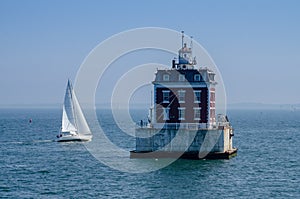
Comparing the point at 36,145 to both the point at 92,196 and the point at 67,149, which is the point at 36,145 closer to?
the point at 67,149

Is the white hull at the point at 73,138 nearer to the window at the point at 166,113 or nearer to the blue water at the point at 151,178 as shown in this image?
the blue water at the point at 151,178

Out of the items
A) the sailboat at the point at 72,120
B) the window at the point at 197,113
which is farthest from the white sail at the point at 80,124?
the window at the point at 197,113

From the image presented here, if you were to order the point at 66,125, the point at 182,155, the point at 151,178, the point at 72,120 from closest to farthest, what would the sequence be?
the point at 151,178
the point at 182,155
the point at 66,125
the point at 72,120

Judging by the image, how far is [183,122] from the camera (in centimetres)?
7481

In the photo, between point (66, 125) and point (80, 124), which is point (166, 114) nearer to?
point (66, 125)

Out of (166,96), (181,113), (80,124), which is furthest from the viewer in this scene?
(80,124)

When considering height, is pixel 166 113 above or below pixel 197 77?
below

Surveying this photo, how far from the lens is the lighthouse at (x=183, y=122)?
7262 cm

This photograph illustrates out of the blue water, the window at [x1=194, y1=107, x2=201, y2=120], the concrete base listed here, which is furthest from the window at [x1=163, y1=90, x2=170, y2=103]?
the blue water

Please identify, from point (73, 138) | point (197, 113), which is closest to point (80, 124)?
point (73, 138)

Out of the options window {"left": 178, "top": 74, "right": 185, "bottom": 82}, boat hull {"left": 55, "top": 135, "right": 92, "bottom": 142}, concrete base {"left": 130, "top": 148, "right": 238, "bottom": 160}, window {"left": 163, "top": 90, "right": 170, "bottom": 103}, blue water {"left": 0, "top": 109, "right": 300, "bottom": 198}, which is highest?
window {"left": 178, "top": 74, "right": 185, "bottom": 82}

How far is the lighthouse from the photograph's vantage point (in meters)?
72.6

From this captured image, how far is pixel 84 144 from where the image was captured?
104000 mm

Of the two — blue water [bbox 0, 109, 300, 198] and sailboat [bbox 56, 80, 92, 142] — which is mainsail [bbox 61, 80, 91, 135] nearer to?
sailboat [bbox 56, 80, 92, 142]
